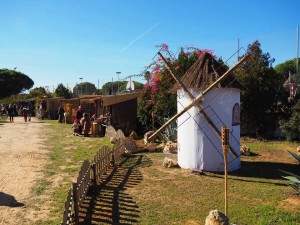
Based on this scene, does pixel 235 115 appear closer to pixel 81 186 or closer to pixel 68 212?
pixel 81 186

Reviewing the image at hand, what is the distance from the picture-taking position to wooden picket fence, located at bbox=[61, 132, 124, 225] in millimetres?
6410

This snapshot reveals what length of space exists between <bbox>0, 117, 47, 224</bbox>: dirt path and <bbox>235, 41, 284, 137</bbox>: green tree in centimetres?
1197

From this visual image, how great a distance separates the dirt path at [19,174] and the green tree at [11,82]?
55.1 meters

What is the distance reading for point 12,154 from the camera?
14312 millimetres

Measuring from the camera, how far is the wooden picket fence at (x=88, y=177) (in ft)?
21.0

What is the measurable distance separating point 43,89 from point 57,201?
49.3 meters

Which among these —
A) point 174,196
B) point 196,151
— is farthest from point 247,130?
point 174,196

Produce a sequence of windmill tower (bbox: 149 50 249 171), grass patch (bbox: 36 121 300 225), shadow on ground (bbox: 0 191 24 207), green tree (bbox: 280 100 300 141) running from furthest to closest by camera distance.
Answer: green tree (bbox: 280 100 300 141), windmill tower (bbox: 149 50 249 171), shadow on ground (bbox: 0 191 24 207), grass patch (bbox: 36 121 300 225)

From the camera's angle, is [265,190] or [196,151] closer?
[265,190]

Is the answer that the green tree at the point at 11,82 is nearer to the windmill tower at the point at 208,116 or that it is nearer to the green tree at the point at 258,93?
the green tree at the point at 258,93

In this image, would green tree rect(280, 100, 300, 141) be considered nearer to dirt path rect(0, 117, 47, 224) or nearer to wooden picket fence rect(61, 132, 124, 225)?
Result: wooden picket fence rect(61, 132, 124, 225)

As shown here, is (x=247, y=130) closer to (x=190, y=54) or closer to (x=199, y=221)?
(x=190, y=54)

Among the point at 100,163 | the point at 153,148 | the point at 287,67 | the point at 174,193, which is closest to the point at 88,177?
the point at 100,163

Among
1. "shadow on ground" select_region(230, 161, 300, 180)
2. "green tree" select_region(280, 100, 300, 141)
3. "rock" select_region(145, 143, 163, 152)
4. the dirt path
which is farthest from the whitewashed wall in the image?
"green tree" select_region(280, 100, 300, 141)
